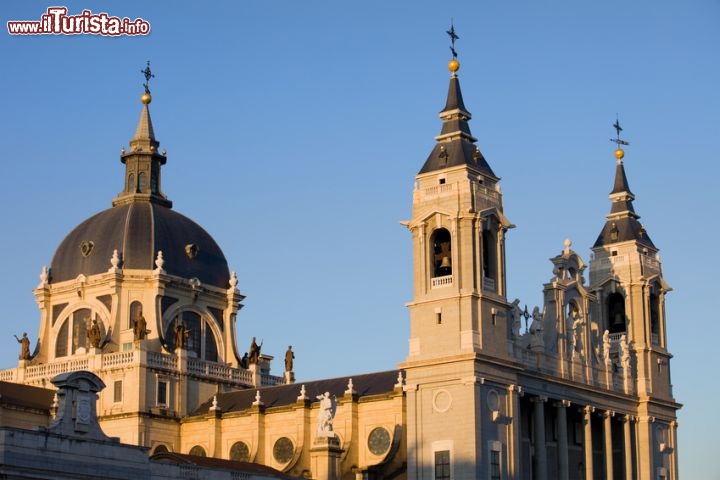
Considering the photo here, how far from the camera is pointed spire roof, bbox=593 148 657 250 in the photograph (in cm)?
10412

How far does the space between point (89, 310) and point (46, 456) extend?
46436mm

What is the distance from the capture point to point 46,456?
2633 inches

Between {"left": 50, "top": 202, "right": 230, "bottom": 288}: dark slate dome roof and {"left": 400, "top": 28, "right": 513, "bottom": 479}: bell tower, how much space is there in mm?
31462

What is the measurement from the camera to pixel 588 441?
93.6m

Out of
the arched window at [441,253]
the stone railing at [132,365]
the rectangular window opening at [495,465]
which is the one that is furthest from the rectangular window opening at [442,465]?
the stone railing at [132,365]

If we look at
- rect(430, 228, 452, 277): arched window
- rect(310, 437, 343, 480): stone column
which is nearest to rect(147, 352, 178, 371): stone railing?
rect(310, 437, 343, 480): stone column

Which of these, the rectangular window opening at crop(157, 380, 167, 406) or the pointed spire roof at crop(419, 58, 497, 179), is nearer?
the pointed spire roof at crop(419, 58, 497, 179)

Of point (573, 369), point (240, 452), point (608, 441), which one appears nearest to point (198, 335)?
point (240, 452)

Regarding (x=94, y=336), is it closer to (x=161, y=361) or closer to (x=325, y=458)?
(x=161, y=361)

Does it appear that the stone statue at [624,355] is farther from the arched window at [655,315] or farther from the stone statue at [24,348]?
the stone statue at [24,348]

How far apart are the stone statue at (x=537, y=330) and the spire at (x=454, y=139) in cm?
967

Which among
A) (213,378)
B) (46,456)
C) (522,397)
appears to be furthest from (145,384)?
(46,456)

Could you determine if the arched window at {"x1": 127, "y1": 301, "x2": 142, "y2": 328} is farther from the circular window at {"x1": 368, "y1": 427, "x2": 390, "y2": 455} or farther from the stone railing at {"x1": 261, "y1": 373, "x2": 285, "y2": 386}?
the circular window at {"x1": 368, "y1": 427, "x2": 390, "y2": 455}

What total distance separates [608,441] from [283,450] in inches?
864
